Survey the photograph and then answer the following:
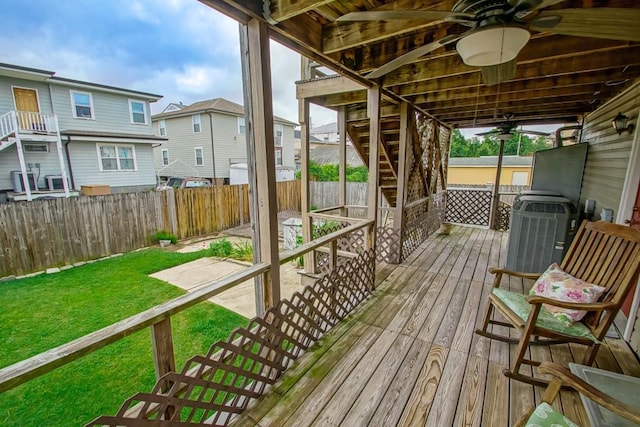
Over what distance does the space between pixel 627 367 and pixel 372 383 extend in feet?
6.38

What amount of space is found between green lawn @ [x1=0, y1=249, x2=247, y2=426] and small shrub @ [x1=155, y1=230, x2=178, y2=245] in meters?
1.60

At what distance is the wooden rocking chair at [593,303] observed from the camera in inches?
68.6

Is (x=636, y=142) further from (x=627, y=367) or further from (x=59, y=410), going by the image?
(x=59, y=410)

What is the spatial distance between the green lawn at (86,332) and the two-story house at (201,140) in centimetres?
816

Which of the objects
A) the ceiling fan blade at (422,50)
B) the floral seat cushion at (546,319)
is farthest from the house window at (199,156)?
the floral seat cushion at (546,319)

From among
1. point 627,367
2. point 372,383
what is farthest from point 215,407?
point 627,367

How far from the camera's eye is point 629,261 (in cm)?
178

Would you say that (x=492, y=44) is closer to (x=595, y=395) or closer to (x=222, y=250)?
(x=595, y=395)

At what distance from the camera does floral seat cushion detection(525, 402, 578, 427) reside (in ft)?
3.65

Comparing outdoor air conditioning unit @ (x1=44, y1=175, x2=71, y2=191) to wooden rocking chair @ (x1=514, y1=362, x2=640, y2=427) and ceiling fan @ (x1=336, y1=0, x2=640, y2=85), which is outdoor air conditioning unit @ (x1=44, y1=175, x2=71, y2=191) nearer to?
ceiling fan @ (x1=336, y1=0, x2=640, y2=85)

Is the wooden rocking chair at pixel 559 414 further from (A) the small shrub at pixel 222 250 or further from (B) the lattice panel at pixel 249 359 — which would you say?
(A) the small shrub at pixel 222 250

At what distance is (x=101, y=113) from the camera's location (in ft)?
27.4

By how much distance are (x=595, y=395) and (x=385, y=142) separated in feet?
15.0

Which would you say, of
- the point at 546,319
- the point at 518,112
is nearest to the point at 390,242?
the point at 546,319
